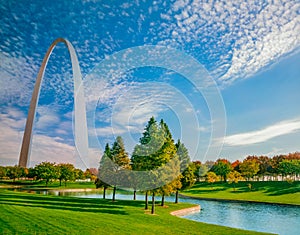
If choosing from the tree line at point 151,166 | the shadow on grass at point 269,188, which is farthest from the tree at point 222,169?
the tree line at point 151,166

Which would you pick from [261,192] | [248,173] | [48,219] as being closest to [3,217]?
[48,219]

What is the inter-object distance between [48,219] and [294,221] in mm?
24542

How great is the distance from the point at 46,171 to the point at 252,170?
56.3 metres

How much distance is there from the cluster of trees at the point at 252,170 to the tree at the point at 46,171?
40046 mm

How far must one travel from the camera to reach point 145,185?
26.8m

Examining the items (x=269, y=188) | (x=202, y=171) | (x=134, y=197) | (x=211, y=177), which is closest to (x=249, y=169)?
(x=211, y=177)

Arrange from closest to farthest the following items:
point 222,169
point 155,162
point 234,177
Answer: point 155,162 < point 234,177 < point 222,169

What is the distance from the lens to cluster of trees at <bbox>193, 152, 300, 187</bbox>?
7819 cm

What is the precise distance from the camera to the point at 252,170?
256ft

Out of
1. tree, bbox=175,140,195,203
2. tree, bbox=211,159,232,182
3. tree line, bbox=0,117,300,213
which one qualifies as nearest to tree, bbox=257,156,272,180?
tree, bbox=211,159,232,182

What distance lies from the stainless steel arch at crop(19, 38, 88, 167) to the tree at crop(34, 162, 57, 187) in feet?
130

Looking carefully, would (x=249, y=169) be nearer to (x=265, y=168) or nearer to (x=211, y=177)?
(x=211, y=177)

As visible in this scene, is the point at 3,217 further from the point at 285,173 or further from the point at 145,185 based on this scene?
the point at 285,173

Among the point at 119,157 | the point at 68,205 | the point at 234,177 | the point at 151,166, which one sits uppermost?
the point at 119,157
